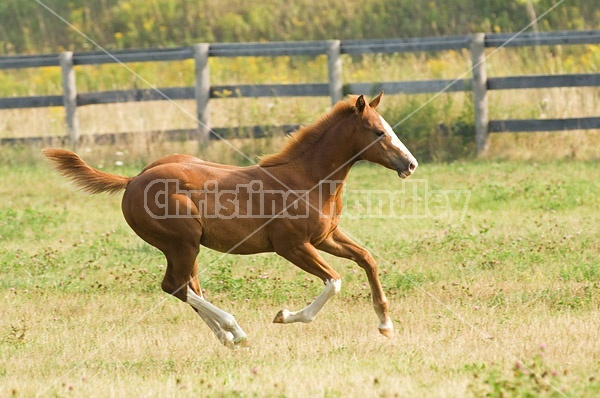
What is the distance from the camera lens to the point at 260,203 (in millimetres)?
7547

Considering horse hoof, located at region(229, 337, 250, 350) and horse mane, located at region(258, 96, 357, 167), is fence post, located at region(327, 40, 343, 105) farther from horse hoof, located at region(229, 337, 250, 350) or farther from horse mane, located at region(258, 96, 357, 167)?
horse hoof, located at region(229, 337, 250, 350)

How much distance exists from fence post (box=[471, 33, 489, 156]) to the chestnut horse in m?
7.74

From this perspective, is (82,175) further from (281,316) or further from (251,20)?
(251,20)

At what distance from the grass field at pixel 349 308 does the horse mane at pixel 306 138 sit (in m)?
1.28

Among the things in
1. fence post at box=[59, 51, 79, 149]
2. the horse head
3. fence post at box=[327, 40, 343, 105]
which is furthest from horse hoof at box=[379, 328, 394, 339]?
fence post at box=[59, 51, 79, 149]

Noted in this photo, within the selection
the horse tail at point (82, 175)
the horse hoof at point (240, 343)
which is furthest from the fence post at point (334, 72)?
the horse hoof at point (240, 343)

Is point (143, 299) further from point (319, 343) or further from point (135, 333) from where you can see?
point (319, 343)

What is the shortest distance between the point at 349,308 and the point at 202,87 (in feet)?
27.1

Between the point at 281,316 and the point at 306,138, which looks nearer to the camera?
the point at 281,316

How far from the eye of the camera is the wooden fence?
15078mm

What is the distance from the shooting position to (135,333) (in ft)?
25.6

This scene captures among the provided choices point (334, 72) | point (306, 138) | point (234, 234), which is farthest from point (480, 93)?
point (234, 234)

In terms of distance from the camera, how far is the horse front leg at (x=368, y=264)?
298 inches

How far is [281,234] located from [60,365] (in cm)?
179
